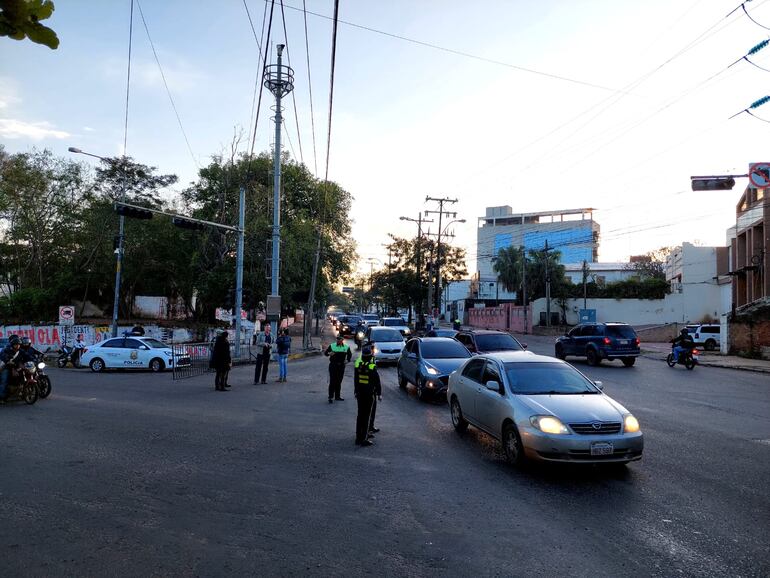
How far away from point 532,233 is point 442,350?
117702 millimetres

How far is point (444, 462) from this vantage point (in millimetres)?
7777

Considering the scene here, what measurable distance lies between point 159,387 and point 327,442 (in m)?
9.80

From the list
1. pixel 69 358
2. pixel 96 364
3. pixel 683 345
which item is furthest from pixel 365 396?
pixel 69 358

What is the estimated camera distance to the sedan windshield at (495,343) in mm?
18578

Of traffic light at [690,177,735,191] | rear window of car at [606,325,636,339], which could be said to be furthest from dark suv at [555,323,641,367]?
traffic light at [690,177,735,191]

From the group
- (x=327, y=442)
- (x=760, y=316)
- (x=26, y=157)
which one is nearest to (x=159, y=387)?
(x=327, y=442)

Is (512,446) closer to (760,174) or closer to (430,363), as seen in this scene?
(430,363)

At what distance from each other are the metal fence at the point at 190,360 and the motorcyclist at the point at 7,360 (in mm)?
6940

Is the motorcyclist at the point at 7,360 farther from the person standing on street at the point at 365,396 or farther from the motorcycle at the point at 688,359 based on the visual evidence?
the motorcycle at the point at 688,359

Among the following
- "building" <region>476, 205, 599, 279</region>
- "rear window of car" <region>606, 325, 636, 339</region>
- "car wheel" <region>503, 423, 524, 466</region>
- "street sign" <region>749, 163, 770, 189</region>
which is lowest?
"car wheel" <region>503, 423, 524, 466</region>

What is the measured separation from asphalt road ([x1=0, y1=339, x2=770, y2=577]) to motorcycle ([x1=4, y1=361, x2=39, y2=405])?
1872 millimetres

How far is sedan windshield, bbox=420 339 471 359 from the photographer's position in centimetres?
1468

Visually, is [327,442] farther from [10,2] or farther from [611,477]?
[10,2]

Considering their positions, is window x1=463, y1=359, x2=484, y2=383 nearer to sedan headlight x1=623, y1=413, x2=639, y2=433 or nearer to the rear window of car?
sedan headlight x1=623, y1=413, x2=639, y2=433
